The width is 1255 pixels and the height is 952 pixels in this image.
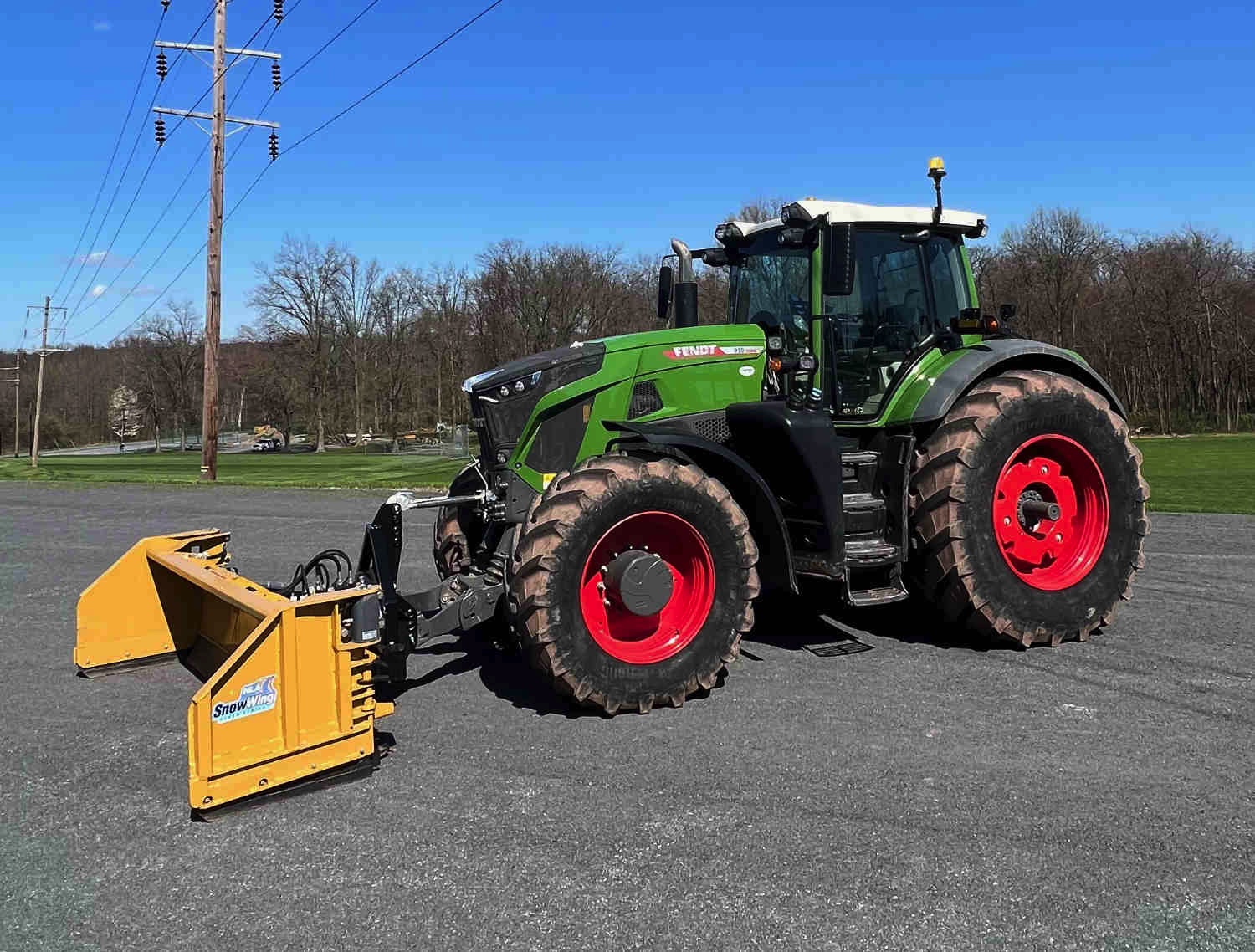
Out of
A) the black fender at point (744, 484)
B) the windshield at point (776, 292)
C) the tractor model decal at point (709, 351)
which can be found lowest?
the black fender at point (744, 484)

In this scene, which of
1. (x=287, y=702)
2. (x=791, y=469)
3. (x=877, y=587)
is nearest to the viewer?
(x=287, y=702)

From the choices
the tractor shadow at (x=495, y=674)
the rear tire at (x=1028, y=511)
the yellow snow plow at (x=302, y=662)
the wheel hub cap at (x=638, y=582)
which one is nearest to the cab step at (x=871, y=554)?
the rear tire at (x=1028, y=511)

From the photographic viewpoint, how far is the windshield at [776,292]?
20.5 feet

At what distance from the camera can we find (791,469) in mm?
5629

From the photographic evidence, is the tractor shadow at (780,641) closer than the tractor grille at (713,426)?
Yes

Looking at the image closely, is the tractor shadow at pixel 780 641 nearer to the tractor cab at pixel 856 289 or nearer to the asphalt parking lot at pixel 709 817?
the asphalt parking lot at pixel 709 817

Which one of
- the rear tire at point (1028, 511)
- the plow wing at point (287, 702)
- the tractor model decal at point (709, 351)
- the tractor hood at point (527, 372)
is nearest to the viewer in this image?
the plow wing at point (287, 702)

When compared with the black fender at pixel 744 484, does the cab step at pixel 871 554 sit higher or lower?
lower

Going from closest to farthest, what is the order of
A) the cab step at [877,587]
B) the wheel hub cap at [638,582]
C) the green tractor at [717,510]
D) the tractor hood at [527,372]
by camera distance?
the green tractor at [717,510]
the wheel hub cap at [638,582]
the tractor hood at [527,372]
the cab step at [877,587]

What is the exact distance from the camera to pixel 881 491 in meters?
6.22

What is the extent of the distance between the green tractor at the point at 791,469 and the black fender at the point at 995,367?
0.02 metres

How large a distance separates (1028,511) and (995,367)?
3.37ft

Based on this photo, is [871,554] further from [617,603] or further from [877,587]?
[617,603]

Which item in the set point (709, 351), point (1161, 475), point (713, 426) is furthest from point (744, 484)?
point (1161, 475)
